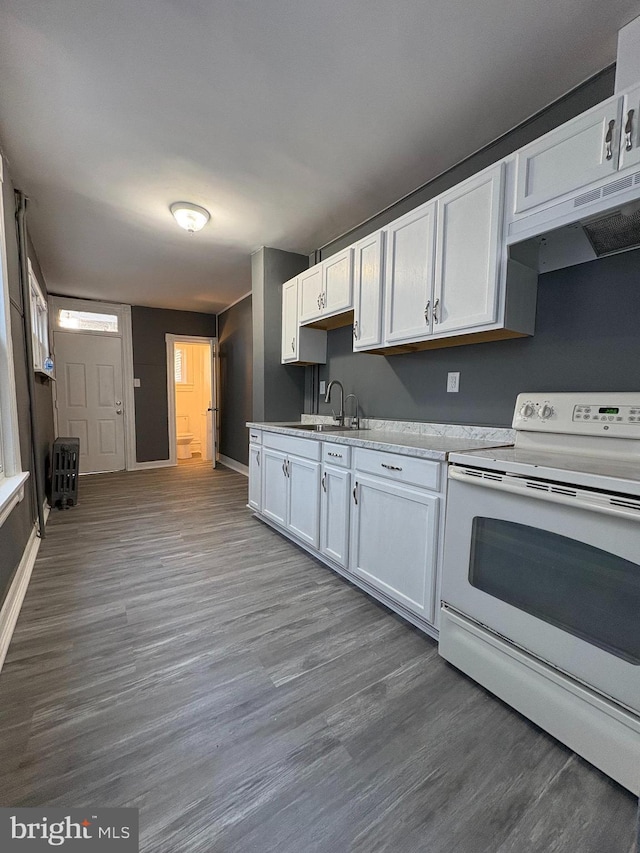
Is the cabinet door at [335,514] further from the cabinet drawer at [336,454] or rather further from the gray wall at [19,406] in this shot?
the gray wall at [19,406]

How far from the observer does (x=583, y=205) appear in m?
1.38

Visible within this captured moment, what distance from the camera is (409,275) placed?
7.02 feet

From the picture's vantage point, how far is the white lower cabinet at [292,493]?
8.02 feet

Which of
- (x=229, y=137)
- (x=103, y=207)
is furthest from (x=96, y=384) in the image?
(x=229, y=137)

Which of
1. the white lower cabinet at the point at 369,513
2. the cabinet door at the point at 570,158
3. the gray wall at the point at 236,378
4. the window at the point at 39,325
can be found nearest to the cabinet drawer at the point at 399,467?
the white lower cabinet at the point at 369,513

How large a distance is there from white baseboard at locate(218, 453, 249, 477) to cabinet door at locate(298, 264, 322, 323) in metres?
2.83

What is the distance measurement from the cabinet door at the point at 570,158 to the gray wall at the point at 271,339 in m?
2.39

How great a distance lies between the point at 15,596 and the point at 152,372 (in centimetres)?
442

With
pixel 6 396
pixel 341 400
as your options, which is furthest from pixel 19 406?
pixel 341 400

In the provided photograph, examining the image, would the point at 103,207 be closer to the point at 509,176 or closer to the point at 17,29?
the point at 17,29

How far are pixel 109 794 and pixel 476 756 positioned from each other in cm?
108

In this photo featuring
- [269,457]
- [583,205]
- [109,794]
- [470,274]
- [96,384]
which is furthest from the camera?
[96,384]

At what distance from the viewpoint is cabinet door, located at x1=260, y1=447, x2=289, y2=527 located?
2805mm

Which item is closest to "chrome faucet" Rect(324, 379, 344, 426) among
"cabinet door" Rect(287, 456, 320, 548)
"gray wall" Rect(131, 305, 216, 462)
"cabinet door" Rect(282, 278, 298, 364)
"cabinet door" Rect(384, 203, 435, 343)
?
"cabinet door" Rect(282, 278, 298, 364)
